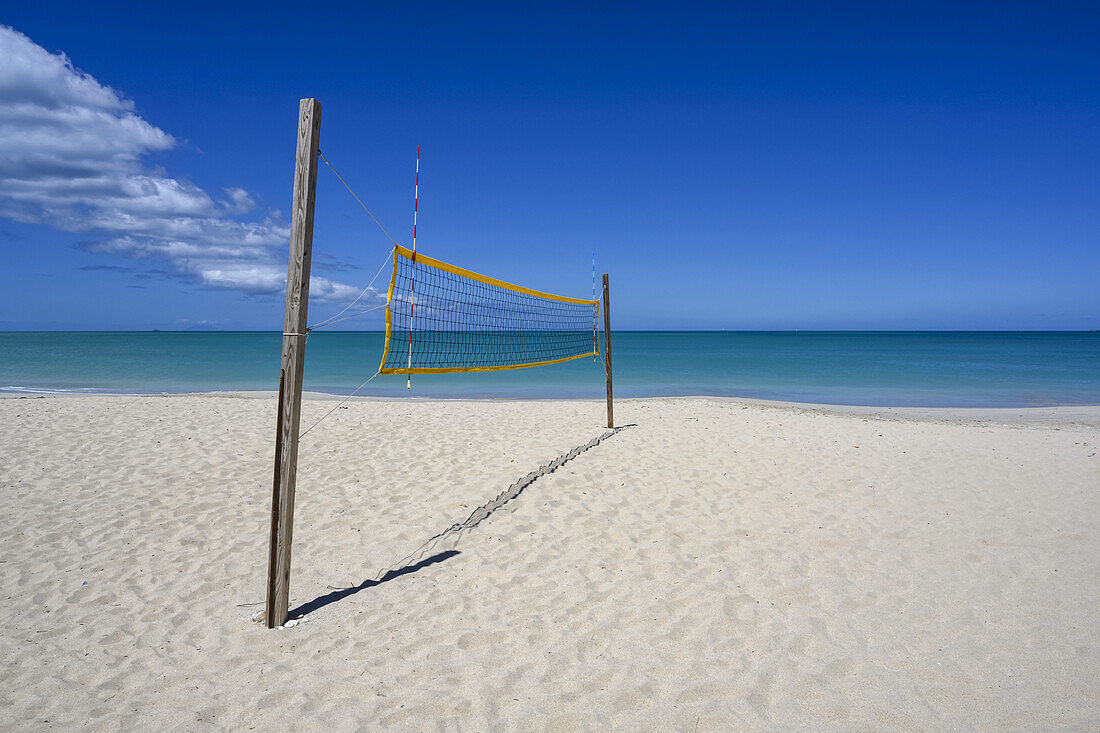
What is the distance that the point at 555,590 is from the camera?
11.8 ft

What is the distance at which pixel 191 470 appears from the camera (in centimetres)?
594

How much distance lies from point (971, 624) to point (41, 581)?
217 inches

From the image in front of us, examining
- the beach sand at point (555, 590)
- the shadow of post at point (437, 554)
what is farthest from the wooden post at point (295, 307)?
Result: the beach sand at point (555, 590)

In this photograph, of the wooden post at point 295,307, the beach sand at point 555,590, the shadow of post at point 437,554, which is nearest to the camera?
the beach sand at point 555,590

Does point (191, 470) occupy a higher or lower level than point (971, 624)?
higher

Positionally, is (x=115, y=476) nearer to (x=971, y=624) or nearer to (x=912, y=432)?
(x=971, y=624)

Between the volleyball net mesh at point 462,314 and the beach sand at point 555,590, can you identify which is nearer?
the beach sand at point 555,590

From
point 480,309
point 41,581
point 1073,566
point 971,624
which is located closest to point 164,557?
point 41,581

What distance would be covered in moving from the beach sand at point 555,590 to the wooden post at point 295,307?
717 millimetres

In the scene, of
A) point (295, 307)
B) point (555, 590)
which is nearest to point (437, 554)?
point (555, 590)

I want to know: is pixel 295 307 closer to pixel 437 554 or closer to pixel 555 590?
pixel 437 554

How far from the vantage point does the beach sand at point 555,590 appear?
2533 millimetres

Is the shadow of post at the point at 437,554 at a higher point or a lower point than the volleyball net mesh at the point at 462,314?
lower

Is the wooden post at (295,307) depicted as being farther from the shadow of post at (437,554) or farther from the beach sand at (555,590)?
the beach sand at (555,590)
